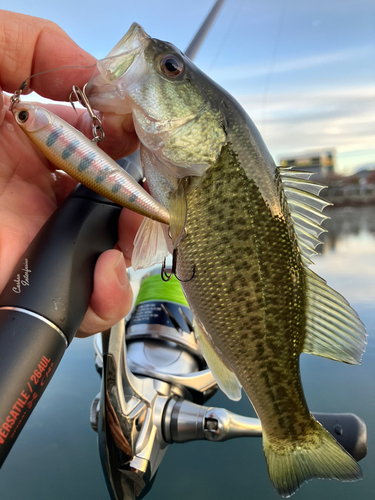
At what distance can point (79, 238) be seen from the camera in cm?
82

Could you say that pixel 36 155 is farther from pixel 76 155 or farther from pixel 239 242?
pixel 239 242

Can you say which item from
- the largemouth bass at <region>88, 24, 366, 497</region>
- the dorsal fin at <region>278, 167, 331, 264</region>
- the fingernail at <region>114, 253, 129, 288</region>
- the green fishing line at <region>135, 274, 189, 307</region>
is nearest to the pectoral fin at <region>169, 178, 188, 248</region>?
the largemouth bass at <region>88, 24, 366, 497</region>

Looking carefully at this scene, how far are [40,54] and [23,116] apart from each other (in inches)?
16.0

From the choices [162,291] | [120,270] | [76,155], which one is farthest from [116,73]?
[162,291]

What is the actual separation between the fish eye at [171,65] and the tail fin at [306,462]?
0.90 m

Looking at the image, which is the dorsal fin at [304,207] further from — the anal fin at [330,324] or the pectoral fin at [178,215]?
the pectoral fin at [178,215]

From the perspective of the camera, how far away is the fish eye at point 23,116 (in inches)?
26.2

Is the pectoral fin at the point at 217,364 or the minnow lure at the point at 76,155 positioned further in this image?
the pectoral fin at the point at 217,364

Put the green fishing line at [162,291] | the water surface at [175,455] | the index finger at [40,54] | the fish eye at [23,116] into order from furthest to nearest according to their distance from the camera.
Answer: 1. the green fishing line at [162,291]
2. the water surface at [175,455]
3. the index finger at [40,54]
4. the fish eye at [23,116]

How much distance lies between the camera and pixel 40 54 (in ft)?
3.15

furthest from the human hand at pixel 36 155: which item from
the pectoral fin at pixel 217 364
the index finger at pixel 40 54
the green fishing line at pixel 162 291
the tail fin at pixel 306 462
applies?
the green fishing line at pixel 162 291

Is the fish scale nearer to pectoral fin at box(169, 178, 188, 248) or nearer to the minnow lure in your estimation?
pectoral fin at box(169, 178, 188, 248)

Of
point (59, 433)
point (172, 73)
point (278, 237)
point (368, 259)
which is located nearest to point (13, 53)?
point (172, 73)

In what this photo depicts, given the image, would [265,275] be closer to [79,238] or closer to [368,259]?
[79,238]
